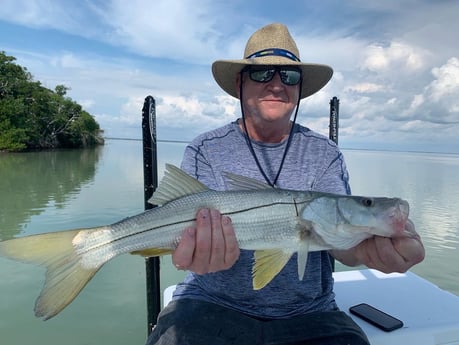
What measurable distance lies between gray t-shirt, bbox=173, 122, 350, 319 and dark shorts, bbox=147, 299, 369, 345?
11 cm

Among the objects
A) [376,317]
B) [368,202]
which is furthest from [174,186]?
[376,317]

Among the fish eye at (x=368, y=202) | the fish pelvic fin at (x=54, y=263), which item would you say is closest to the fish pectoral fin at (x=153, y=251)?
the fish pelvic fin at (x=54, y=263)

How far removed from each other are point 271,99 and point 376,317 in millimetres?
1950

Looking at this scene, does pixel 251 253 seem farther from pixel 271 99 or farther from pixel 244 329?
pixel 271 99

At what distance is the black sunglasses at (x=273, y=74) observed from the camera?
121 inches

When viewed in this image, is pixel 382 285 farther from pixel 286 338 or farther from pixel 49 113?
pixel 49 113

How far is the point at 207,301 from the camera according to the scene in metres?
2.77

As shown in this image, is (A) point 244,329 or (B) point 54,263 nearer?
(B) point 54,263

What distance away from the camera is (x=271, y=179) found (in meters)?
3.03

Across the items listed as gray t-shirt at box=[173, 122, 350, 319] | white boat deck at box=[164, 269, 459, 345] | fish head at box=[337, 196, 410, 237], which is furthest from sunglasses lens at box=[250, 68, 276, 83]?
white boat deck at box=[164, 269, 459, 345]

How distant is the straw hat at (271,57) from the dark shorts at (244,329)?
6.34 ft

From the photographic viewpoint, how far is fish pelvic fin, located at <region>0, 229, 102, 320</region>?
2096mm

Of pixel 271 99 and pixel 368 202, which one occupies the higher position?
pixel 271 99

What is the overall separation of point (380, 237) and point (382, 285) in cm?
192
